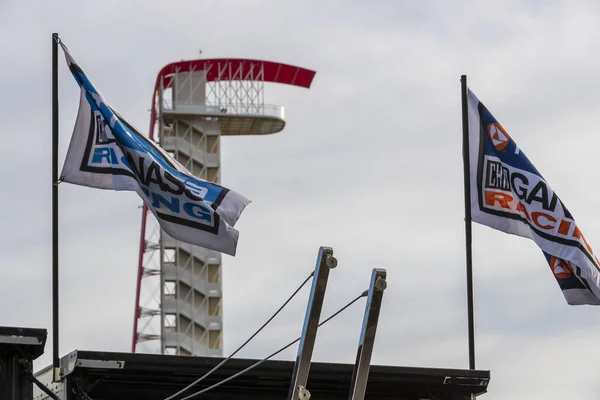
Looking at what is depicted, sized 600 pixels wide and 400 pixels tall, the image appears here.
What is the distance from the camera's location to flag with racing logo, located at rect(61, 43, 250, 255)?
1853 cm

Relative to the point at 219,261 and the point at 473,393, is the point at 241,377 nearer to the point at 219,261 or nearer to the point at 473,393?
the point at 473,393

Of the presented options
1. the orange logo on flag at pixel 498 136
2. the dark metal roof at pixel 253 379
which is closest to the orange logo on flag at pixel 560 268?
the orange logo on flag at pixel 498 136

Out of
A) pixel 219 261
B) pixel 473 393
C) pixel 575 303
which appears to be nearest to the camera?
Result: pixel 473 393

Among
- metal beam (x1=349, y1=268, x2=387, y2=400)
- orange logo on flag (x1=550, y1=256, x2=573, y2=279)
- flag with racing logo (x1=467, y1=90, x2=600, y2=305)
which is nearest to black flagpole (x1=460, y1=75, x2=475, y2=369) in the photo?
flag with racing logo (x1=467, y1=90, x2=600, y2=305)

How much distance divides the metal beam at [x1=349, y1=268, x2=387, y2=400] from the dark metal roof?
2.79 m

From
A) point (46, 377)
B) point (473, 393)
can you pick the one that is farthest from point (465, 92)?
point (46, 377)

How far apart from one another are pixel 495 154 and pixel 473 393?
444cm

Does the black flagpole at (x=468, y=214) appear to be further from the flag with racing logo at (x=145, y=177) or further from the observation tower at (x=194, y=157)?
the observation tower at (x=194, y=157)

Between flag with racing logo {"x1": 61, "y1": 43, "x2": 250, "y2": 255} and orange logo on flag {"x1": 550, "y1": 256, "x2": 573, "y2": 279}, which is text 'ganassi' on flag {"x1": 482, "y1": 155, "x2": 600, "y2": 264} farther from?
flag with racing logo {"x1": 61, "y1": 43, "x2": 250, "y2": 255}

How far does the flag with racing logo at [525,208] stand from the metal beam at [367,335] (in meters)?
7.11

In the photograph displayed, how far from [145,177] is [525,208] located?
6.15 m

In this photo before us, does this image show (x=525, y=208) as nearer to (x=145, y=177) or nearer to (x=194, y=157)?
(x=145, y=177)

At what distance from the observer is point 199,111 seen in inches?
3344

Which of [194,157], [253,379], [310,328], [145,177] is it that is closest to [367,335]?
[310,328]
